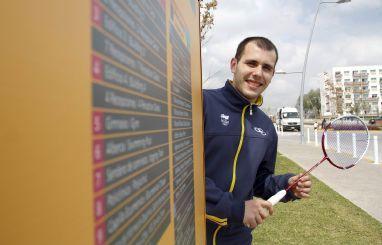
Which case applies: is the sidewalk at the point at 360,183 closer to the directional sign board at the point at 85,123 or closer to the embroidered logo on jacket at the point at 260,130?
the embroidered logo on jacket at the point at 260,130

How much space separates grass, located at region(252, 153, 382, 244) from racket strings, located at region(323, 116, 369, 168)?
123 cm

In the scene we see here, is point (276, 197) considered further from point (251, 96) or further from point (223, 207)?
point (251, 96)

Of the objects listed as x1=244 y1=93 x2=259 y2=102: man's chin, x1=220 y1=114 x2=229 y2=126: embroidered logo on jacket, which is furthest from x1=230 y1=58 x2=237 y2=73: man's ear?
x1=220 y1=114 x2=229 y2=126: embroidered logo on jacket

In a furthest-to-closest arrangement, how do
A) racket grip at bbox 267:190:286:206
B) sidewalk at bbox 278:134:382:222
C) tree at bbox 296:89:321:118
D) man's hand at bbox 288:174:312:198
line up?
tree at bbox 296:89:321:118 → sidewalk at bbox 278:134:382:222 → man's hand at bbox 288:174:312:198 → racket grip at bbox 267:190:286:206

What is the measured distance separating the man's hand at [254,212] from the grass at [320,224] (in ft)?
9.22

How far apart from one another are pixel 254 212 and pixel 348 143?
207 cm

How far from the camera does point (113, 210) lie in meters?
0.60

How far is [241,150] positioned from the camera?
2.09 meters

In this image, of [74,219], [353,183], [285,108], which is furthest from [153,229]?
[285,108]

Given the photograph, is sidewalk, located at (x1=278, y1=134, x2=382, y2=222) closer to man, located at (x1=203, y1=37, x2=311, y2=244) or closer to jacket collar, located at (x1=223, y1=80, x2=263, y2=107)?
man, located at (x1=203, y1=37, x2=311, y2=244)

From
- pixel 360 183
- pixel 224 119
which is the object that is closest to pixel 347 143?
pixel 224 119

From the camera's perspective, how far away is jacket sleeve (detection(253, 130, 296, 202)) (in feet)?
7.70

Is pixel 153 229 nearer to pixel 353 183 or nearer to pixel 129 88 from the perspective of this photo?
pixel 129 88

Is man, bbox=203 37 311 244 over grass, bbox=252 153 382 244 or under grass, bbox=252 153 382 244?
over
